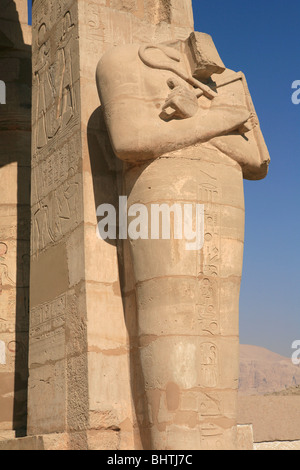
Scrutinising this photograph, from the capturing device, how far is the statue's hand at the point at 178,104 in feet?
16.4

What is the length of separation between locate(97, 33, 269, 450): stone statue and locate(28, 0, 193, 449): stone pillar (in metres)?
0.23

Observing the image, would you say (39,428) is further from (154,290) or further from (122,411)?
(154,290)

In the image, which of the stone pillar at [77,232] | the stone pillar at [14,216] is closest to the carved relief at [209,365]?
the stone pillar at [77,232]

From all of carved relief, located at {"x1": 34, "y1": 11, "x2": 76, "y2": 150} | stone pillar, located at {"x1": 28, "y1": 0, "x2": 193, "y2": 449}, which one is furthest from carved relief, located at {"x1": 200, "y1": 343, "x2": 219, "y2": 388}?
carved relief, located at {"x1": 34, "y1": 11, "x2": 76, "y2": 150}

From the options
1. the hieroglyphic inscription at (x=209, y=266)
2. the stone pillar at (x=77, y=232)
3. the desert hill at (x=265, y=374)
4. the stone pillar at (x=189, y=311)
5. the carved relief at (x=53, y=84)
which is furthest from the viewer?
the desert hill at (x=265, y=374)

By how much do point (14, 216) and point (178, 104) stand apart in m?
2.86

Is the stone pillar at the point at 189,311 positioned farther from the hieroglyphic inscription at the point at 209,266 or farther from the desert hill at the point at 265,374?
the desert hill at the point at 265,374

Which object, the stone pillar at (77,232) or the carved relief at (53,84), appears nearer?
the stone pillar at (77,232)

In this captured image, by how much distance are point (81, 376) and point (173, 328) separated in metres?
0.77

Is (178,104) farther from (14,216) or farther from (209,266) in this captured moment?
(14,216)

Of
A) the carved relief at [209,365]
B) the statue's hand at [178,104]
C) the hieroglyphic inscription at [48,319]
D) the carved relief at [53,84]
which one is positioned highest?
the carved relief at [53,84]

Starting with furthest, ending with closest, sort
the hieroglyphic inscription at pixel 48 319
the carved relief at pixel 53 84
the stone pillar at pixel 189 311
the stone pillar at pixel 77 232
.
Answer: the carved relief at pixel 53 84 → the hieroglyphic inscription at pixel 48 319 → the stone pillar at pixel 77 232 → the stone pillar at pixel 189 311

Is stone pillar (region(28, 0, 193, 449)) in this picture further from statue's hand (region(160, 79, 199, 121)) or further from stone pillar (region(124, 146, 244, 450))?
statue's hand (region(160, 79, 199, 121))

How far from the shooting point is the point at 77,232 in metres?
5.35
